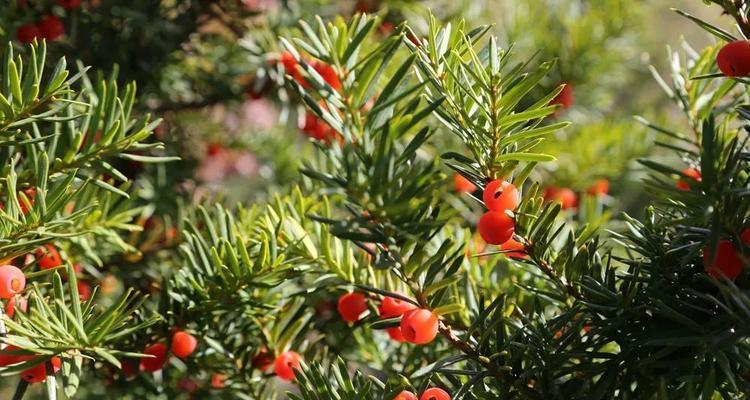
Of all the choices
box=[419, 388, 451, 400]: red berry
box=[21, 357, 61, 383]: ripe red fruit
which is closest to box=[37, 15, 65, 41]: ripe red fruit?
box=[21, 357, 61, 383]: ripe red fruit

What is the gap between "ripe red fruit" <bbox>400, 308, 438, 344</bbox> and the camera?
31 cm

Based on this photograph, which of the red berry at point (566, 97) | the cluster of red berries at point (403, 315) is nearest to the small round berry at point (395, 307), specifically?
the cluster of red berries at point (403, 315)

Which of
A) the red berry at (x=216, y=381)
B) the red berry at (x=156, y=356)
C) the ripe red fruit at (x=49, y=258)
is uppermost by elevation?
the ripe red fruit at (x=49, y=258)

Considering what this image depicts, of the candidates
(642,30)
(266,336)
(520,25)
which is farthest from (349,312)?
(642,30)

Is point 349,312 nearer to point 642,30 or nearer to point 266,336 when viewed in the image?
point 266,336

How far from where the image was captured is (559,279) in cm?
35

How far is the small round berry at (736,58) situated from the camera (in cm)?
30

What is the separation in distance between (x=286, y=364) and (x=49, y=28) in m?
0.31

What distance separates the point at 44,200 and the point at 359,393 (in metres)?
0.17

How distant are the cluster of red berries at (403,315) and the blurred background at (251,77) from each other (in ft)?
0.31

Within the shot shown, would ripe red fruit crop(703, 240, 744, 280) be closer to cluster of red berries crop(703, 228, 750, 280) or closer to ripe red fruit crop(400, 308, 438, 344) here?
cluster of red berries crop(703, 228, 750, 280)

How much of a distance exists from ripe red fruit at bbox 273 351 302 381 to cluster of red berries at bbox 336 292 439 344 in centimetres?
4

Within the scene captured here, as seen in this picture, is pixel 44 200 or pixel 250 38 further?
pixel 250 38

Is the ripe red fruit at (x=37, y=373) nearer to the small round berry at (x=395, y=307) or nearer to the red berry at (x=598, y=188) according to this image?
the small round berry at (x=395, y=307)
